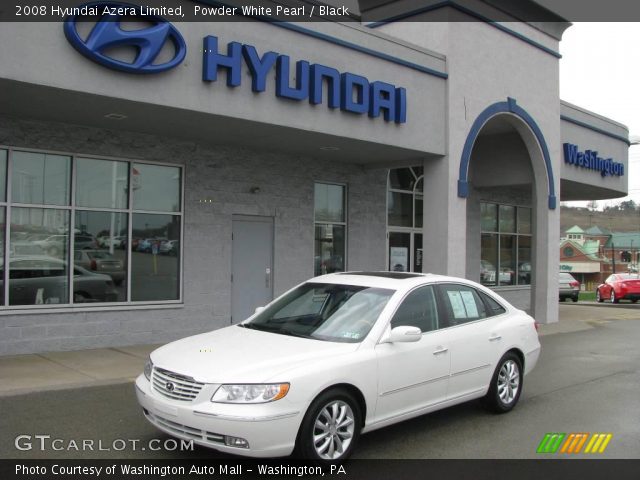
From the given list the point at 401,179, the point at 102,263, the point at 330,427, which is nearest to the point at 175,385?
the point at 330,427

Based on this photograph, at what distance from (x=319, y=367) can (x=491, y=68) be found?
1149 centimetres

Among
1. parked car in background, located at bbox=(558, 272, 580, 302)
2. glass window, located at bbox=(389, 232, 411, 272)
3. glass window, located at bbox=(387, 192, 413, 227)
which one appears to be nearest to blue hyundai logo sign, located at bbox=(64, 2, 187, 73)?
glass window, located at bbox=(387, 192, 413, 227)

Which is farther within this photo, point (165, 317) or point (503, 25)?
point (503, 25)

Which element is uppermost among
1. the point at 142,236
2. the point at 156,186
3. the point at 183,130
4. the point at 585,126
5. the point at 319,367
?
the point at 585,126

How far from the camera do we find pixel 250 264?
12.9 meters

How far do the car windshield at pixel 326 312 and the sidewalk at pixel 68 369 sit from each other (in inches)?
114

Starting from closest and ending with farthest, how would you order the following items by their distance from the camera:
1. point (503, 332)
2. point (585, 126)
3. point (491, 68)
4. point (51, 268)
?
point (503, 332) < point (51, 268) < point (491, 68) < point (585, 126)

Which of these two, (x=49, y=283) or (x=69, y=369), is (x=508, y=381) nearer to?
(x=69, y=369)

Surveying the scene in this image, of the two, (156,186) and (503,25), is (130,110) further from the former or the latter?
(503,25)

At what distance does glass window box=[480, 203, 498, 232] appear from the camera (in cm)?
1962

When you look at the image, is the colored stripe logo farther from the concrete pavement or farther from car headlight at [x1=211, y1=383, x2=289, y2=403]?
the concrete pavement

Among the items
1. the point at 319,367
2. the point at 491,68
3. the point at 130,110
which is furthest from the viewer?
the point at 491,68

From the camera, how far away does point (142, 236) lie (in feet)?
37.0

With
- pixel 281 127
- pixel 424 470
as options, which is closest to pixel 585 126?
pixel 281 127
